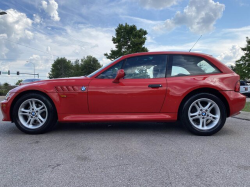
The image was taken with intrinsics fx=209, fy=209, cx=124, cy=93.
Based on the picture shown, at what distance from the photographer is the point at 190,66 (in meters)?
3.82

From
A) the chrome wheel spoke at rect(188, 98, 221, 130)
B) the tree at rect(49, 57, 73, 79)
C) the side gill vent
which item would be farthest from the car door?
the tree at rect(49, 57, 73, 79)

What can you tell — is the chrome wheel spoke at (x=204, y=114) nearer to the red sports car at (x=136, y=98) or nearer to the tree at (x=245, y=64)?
the red sports car at (x=136, y=98)

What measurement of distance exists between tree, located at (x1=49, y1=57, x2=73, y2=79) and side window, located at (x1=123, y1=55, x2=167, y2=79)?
66704 mm

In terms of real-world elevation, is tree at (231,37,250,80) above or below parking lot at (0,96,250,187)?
above

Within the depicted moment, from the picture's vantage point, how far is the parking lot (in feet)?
6.44

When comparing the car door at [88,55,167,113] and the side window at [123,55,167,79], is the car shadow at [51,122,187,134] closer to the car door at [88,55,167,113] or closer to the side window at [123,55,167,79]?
the car door at [88,55,167,113]

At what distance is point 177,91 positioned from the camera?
3625 millimetres

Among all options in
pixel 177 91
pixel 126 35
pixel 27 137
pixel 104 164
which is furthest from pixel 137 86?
pixel 126 35

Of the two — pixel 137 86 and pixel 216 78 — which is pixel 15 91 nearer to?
pixel 137 86

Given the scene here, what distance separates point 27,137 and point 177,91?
2674 mm

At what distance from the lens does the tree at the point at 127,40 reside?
2975 cm

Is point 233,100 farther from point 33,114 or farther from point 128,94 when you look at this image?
point 33,114

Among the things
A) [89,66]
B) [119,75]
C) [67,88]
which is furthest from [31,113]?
[89,66]

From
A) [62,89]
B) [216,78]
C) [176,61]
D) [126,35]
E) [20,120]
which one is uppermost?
[126,35]
